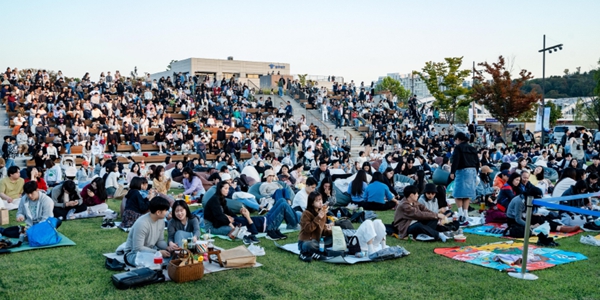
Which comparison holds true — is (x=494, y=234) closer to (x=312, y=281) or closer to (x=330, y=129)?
(x=312, y=281)

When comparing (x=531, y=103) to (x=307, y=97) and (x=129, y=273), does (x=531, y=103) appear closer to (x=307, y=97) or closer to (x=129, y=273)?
(x=307, y=97)

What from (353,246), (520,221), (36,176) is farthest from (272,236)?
(36,176)

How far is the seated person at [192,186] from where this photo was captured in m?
13.1

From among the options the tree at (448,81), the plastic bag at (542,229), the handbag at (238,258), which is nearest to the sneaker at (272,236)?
the handbag at (238,258)

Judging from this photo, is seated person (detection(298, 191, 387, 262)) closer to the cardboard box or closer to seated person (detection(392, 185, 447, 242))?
seated person (detection(392, 185, 447, 242))

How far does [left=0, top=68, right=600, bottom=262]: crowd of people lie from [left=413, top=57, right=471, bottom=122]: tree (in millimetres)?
7322

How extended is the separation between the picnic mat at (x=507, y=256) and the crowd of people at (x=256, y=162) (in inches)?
32.3

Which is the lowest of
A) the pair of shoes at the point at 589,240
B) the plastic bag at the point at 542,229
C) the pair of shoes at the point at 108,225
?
the pair of shoes at the point at 108,225

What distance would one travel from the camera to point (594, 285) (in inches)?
232

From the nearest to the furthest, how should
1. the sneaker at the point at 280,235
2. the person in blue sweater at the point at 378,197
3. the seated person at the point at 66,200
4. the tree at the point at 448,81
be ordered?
the sneaker at the point at 280,235, the seated person at the point at 66,200, the person in blue sweater at the point at 378,197, the tree at the point at 448,81

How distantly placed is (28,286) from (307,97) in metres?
31.4

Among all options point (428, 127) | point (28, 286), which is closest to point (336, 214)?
point (28, 286)

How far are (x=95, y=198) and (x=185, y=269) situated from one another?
5.86 m

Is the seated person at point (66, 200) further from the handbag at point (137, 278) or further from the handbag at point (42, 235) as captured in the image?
the handbag at point (137, 278)
